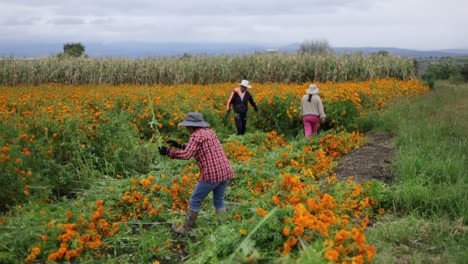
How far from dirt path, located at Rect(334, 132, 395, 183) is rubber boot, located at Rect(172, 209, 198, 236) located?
2.90 m

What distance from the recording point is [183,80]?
21641mm

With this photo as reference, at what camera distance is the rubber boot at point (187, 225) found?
5303mm

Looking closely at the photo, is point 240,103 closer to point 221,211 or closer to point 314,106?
point 314,106

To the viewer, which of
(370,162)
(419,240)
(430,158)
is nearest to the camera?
(419,240)

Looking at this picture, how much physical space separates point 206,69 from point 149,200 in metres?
16.1

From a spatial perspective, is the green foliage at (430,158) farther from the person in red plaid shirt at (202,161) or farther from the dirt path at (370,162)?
Answer: the person in red plaid shirt at (202,161)

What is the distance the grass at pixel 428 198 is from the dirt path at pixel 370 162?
27 cm

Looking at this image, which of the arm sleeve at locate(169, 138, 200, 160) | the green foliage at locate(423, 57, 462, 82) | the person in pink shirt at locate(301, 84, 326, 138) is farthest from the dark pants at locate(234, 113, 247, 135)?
the green foliage at locate(423, 57, 462, 82)

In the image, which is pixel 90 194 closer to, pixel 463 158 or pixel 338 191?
pixel 338 191

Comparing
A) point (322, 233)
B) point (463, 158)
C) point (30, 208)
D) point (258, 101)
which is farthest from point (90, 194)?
point (258, 101)

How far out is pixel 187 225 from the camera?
534 cm

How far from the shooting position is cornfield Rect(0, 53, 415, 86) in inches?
811

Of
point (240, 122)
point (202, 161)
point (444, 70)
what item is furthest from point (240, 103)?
point (444, 70)

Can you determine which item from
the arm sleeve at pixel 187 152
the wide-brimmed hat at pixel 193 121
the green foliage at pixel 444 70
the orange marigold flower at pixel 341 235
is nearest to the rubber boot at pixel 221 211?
the arm sleeve at pixel 187 152
